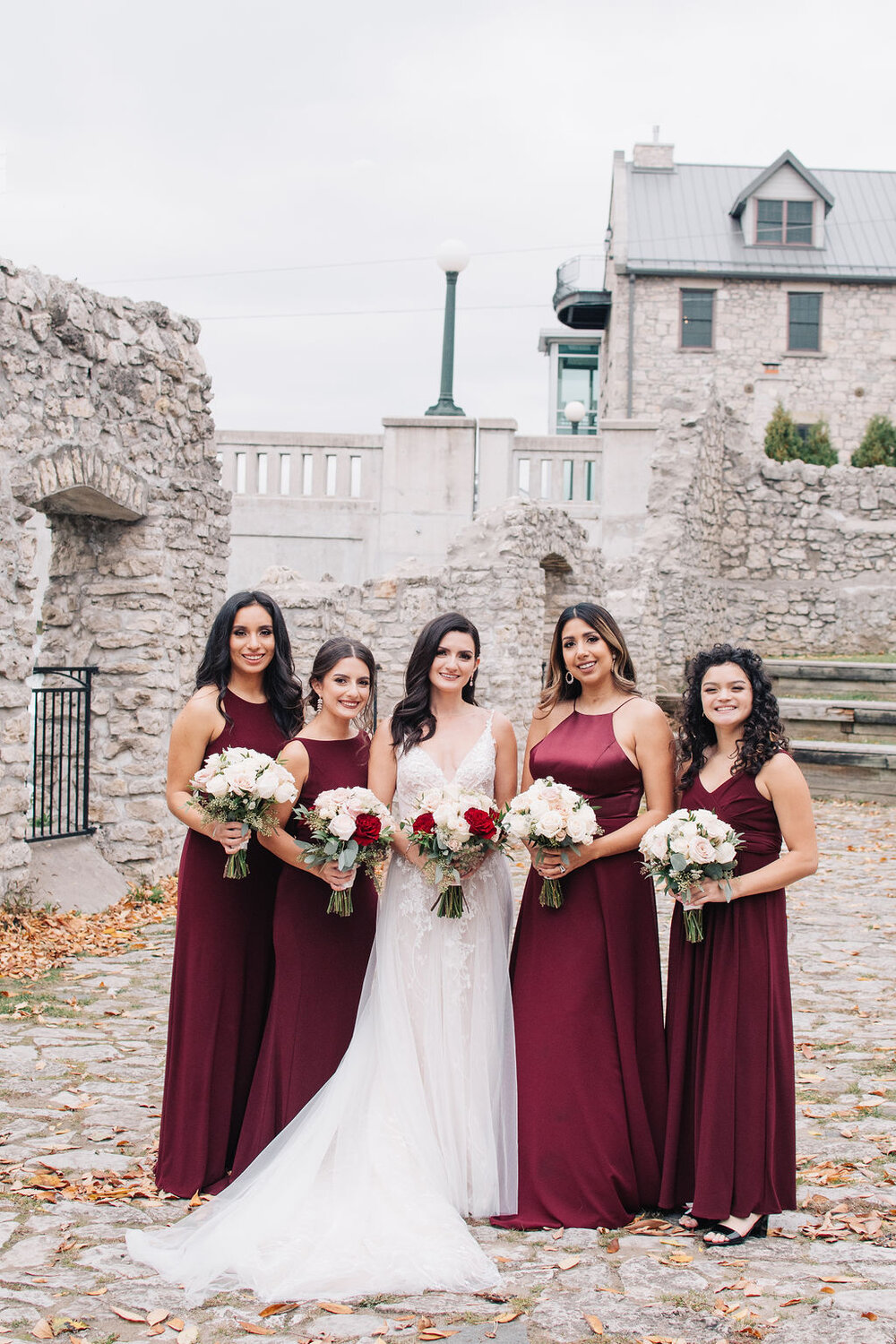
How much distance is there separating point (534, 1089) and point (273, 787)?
4.42 ft

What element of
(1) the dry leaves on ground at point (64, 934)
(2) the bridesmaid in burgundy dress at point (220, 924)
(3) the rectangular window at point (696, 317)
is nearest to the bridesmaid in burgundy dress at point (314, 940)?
(2) the bridesmaid in burgundy dress at point (220, 924)

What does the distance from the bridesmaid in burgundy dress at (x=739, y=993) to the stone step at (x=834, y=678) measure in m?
13.1

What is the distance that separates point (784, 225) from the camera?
33062 millimetres

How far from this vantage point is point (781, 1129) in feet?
12.6

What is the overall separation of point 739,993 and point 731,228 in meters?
33.2

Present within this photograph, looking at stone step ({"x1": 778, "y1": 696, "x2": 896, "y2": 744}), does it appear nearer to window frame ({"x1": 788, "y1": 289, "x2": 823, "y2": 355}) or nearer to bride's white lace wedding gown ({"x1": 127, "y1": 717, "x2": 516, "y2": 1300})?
bride's white lace wedding gown ({"x1": 127, "y1": 717, "x2": 516, "y2": 1300})

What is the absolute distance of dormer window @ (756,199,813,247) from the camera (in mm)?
32938

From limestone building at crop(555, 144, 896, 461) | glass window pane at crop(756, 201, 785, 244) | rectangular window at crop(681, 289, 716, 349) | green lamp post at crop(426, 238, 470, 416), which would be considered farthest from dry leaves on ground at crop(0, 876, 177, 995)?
glass window pane at crop(756, 201, 785, 244)

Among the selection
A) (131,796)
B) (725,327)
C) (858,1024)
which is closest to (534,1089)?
(858,1024)

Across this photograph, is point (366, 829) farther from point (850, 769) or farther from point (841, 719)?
point (841, 719)

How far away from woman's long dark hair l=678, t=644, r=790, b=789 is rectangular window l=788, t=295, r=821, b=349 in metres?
30.2

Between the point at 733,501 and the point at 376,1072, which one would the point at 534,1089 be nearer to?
the point at 376,1072

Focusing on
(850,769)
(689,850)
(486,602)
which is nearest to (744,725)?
(689,850)

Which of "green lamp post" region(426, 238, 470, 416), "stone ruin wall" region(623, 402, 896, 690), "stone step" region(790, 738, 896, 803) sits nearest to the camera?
"stone step" region(790, 738, 896, 803)
